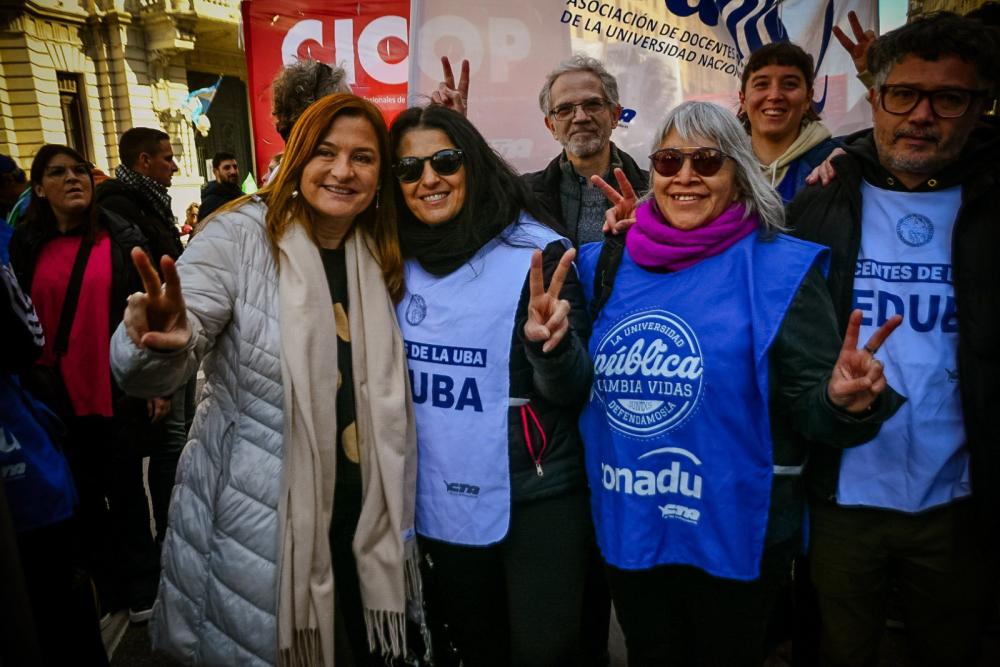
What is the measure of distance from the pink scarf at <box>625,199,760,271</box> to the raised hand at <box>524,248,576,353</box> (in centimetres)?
25

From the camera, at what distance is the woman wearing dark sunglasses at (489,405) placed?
1.87 meters

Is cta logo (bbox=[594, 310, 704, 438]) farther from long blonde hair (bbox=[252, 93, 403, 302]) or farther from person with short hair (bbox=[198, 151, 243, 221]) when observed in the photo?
person with short hair (bbox=[198, 151, 243, 221])

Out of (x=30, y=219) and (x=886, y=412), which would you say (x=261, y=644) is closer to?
(x=886, y=412)

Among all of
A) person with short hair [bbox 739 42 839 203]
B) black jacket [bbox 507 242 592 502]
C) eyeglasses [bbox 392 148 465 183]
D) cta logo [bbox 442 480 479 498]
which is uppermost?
person with short hair [bbox 739 42 839 203]

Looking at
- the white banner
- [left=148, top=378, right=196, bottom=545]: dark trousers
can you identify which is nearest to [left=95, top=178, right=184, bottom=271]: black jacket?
[left=148, top=378, right=196, bottom=545]: dark trousers

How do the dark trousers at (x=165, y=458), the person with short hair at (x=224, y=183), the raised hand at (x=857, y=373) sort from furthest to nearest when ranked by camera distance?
the person with short hair at (x=224, y=183) < the dark trousers at (x=165, y=458) < the raised hand at (x=857, y=373)

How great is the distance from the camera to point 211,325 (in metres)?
1.77

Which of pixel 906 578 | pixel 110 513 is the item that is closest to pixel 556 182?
pixel 906 578

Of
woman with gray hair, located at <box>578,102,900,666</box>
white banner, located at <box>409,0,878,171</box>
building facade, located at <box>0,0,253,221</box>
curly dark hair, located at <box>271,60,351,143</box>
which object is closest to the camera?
woman with gray hair, located at <box>578,102,900,666</box>

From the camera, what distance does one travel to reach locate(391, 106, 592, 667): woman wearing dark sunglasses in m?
1.87

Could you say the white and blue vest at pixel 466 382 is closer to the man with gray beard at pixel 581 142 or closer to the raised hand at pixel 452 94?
the man with gray beard at pixel 581 142

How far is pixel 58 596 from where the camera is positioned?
6.34 feet

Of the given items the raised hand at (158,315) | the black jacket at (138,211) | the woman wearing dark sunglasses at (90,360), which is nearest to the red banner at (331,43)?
the black jacket at (138,211)

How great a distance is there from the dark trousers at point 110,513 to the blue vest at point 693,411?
2.43 meters
